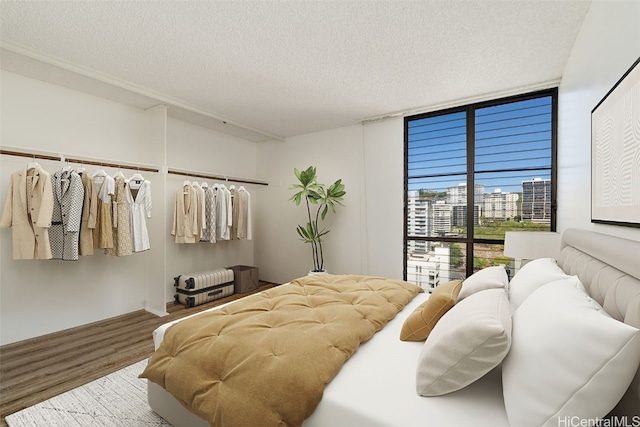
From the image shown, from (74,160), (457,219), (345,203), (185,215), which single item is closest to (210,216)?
(185,215)

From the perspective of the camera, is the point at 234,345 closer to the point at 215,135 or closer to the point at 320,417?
the point at 320,417

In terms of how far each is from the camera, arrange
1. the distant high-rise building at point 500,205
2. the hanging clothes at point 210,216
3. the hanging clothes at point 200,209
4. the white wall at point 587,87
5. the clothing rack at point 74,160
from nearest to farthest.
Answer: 1. the white wall at point 587,87
2. the clothing rack at point 74,160
3. the distant high-rise building at point 500,205
4. the hanging clothes at point 200,209
5. the hanging clothes at point 210,216

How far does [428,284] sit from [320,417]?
305 cm

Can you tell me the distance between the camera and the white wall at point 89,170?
8.73 feet

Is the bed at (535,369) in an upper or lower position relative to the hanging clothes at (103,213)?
lower

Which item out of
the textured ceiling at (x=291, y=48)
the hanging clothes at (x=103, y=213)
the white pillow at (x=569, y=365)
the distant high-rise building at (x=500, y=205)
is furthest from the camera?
the distant high-rise building at (x=500, y=205)

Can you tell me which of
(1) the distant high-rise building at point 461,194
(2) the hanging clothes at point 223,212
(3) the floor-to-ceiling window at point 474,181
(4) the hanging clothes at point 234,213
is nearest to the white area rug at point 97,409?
(2) the hanging clothes at point 223,212

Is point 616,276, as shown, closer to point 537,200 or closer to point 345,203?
point 537,200

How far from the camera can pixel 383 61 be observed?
2523 mm

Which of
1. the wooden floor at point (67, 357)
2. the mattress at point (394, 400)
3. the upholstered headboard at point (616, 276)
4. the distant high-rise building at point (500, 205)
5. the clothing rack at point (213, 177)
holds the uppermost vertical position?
the clothing rack at point (213, 177)

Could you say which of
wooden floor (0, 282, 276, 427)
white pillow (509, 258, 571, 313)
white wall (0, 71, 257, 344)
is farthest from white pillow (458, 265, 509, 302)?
white wall (0, 71, 257, 344)

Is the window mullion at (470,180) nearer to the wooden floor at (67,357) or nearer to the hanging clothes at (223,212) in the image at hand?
the hanging clothes at (223,212)

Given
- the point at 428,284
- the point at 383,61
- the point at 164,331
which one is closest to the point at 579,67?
the point at 383,61

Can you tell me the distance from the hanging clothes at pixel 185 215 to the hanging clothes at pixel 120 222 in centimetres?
67
